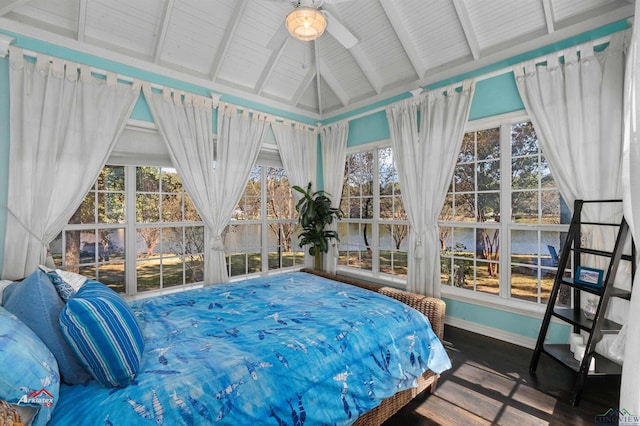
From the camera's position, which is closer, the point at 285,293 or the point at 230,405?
the point at 230,405

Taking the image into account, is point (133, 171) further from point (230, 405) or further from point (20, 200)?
point (230, 405)

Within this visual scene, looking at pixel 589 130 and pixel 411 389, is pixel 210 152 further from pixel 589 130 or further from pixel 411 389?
pixel 589 130

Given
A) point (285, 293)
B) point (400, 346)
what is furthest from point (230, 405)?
point (285, 293)

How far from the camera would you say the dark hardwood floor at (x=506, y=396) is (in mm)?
1892

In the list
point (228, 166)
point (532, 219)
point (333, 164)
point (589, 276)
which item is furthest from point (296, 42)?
point (589, 276)

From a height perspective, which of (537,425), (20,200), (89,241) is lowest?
(537,425)

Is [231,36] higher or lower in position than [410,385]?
higher

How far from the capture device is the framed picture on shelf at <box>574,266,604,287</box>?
2242mm

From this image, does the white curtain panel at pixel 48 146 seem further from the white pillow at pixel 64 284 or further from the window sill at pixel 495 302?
the window sill at pixel 495 302

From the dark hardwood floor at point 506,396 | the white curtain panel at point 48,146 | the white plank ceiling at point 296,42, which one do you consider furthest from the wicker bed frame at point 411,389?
the white curtain panel at point 48,146

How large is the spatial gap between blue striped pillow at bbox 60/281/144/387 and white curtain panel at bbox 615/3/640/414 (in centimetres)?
258

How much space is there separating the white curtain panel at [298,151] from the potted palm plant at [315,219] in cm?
20

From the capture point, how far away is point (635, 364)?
1617 millimetres

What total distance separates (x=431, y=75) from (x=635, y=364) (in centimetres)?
309
